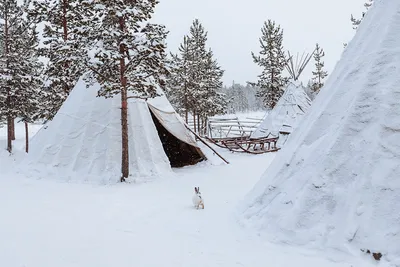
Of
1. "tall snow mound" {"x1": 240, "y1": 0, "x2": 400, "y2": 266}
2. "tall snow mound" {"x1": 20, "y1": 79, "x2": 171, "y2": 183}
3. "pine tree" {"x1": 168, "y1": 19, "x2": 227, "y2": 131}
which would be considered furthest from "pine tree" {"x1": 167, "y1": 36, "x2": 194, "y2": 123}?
"tall snow mound" {"x1": 240, "y1": 0, "x2": 400, "y2": 266}

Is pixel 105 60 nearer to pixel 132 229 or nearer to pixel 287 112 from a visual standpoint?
pixel 132 229

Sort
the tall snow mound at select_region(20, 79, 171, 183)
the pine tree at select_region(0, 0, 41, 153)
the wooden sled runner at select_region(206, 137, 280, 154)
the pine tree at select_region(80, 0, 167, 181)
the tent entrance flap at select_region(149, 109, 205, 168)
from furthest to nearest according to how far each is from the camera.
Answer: the pine tree at select_region(0, 0, 41, 153), the wooden sled runner at select_region(206, 137, 280, 154), the tent entrance flap at select_region(149, 109, 205, 168), the tall snow mound at select_region(20, 79, 171, 183), the pine tree at select_region(80, 0, 167, 181)

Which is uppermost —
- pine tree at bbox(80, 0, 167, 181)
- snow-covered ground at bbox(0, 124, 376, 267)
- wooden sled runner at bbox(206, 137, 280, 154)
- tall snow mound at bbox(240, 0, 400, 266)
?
pine tree at bbox(80, 0, 167, 181)

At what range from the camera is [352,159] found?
5.10m

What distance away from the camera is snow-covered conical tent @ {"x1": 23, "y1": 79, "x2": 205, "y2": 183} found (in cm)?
1155

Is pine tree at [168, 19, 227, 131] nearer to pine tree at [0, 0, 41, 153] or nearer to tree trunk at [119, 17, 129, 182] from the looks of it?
pine tree at [0, 0, 41, 153]

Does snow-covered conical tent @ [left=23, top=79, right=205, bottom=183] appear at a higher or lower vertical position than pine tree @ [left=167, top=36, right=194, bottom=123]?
lower

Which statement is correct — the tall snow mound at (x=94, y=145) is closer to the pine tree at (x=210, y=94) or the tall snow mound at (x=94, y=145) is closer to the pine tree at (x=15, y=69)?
the pine tree at (x=15, y=69)

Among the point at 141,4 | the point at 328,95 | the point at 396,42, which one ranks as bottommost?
the point at 328,95

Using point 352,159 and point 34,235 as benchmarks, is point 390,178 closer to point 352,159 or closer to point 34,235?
point 352,159

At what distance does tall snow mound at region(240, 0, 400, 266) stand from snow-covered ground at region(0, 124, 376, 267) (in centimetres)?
44

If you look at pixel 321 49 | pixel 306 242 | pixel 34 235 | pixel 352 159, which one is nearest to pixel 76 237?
pixel 34 235

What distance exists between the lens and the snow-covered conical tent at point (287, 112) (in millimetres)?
20953

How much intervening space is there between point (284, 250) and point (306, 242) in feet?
1.23
